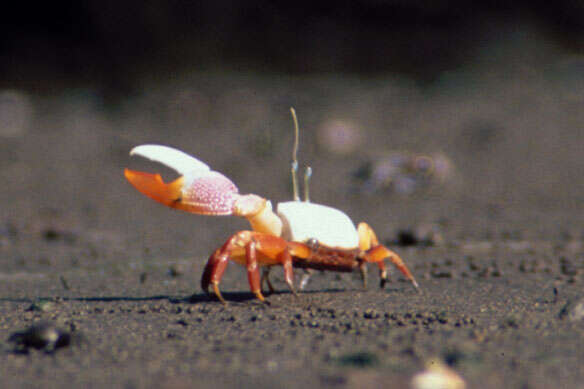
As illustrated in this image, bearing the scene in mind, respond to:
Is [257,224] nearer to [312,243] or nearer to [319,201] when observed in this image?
[312,243]

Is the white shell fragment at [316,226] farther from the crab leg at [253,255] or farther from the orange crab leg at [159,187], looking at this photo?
the orange crab leg at [159,187]

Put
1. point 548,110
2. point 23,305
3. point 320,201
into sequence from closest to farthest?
point 23,305
point 320,201
point 548,110

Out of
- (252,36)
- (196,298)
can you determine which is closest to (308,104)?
(252,36)

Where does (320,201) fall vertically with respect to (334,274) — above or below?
above

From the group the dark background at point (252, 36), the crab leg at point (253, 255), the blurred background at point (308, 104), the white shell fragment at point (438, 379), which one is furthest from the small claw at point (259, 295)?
the dark background at point (252, 36)

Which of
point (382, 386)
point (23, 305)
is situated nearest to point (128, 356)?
point (382, 386)

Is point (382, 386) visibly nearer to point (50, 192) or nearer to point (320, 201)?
point (320, 201)
